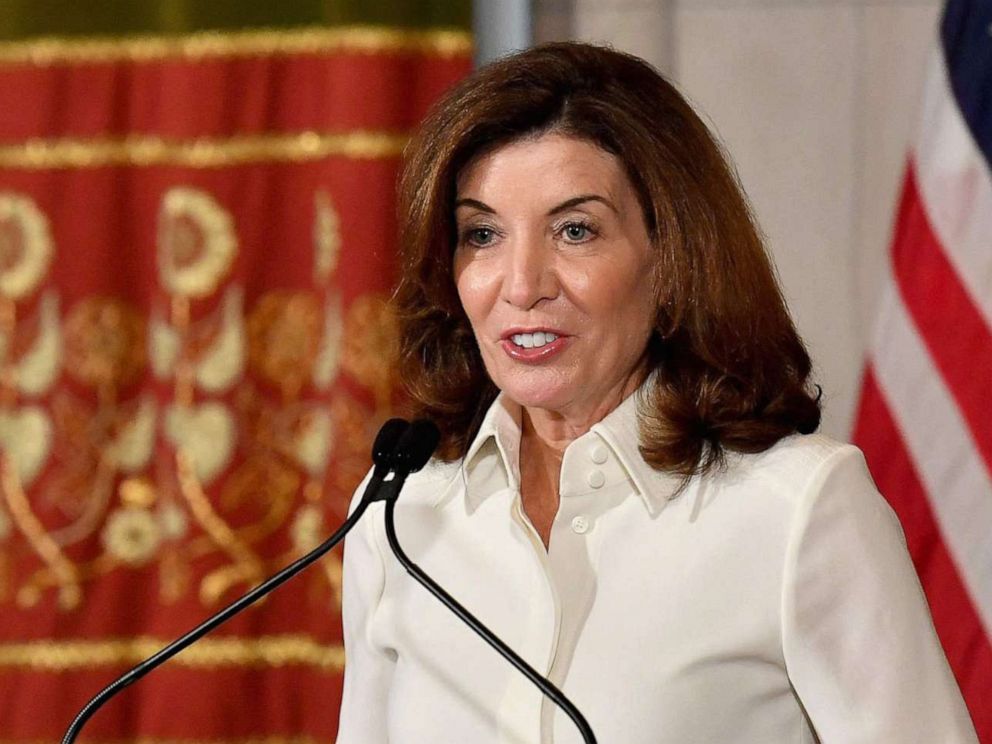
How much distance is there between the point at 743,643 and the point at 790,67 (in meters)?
1.34

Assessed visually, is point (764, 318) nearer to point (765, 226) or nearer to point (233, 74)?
point (765, 226)

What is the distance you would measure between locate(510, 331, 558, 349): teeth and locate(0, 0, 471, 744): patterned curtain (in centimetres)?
100

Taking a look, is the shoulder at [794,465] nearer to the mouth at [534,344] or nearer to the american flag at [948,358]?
the mouth at [534,344]

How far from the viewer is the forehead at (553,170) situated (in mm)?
1238

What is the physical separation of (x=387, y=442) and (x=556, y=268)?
0.22m

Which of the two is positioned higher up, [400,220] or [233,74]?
[233,74]

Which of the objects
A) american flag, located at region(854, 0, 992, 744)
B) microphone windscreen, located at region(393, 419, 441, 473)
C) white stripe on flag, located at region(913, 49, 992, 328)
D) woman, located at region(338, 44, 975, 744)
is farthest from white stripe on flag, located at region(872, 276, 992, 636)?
microphone windscreen, located at region(393, 419, 441, 473)

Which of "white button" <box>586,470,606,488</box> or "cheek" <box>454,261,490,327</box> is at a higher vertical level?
"cheek" <box>454,261,490,327</box>

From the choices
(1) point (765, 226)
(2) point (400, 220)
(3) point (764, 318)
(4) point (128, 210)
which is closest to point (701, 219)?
(3) point (764, 318)

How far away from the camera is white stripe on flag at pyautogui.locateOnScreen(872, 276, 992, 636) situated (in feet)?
6.40

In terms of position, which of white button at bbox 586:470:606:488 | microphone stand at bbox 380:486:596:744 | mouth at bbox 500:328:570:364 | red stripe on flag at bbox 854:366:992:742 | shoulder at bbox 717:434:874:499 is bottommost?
red stripe on flag at bbox 854:366:992:742

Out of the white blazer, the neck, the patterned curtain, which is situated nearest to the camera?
the white blazer

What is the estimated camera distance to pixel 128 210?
2.31 m

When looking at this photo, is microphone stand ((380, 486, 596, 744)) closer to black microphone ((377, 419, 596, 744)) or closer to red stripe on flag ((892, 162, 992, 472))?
black microphone ((377, 419, 596, 744))
